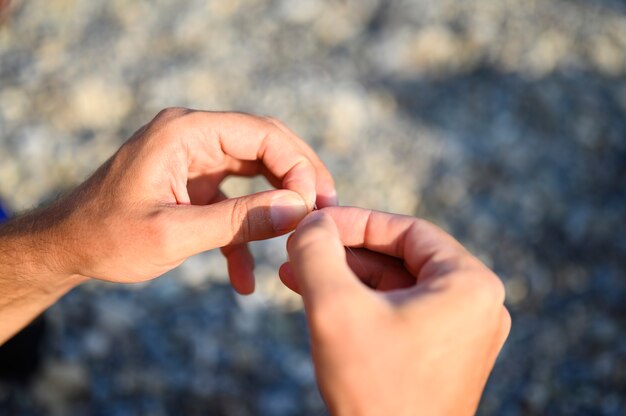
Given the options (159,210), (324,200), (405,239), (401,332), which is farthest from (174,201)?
(401,332)

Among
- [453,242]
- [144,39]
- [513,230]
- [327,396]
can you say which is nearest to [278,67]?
[144,39]

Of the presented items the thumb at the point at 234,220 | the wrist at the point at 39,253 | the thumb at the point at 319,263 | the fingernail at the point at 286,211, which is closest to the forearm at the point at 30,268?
the wrist at the point at 39,253

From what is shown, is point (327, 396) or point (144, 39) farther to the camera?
point (144, 39)

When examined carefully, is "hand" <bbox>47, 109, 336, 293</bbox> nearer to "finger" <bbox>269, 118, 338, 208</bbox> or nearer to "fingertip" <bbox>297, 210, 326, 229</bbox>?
"finger" <bbox>269, 118, 338, 208</bbox>

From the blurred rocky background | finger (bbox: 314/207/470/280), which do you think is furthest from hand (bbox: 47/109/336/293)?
the blurred rocky background

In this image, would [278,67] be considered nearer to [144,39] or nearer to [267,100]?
[267,100]

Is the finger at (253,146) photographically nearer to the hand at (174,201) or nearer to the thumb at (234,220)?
the hand at (174,201)
